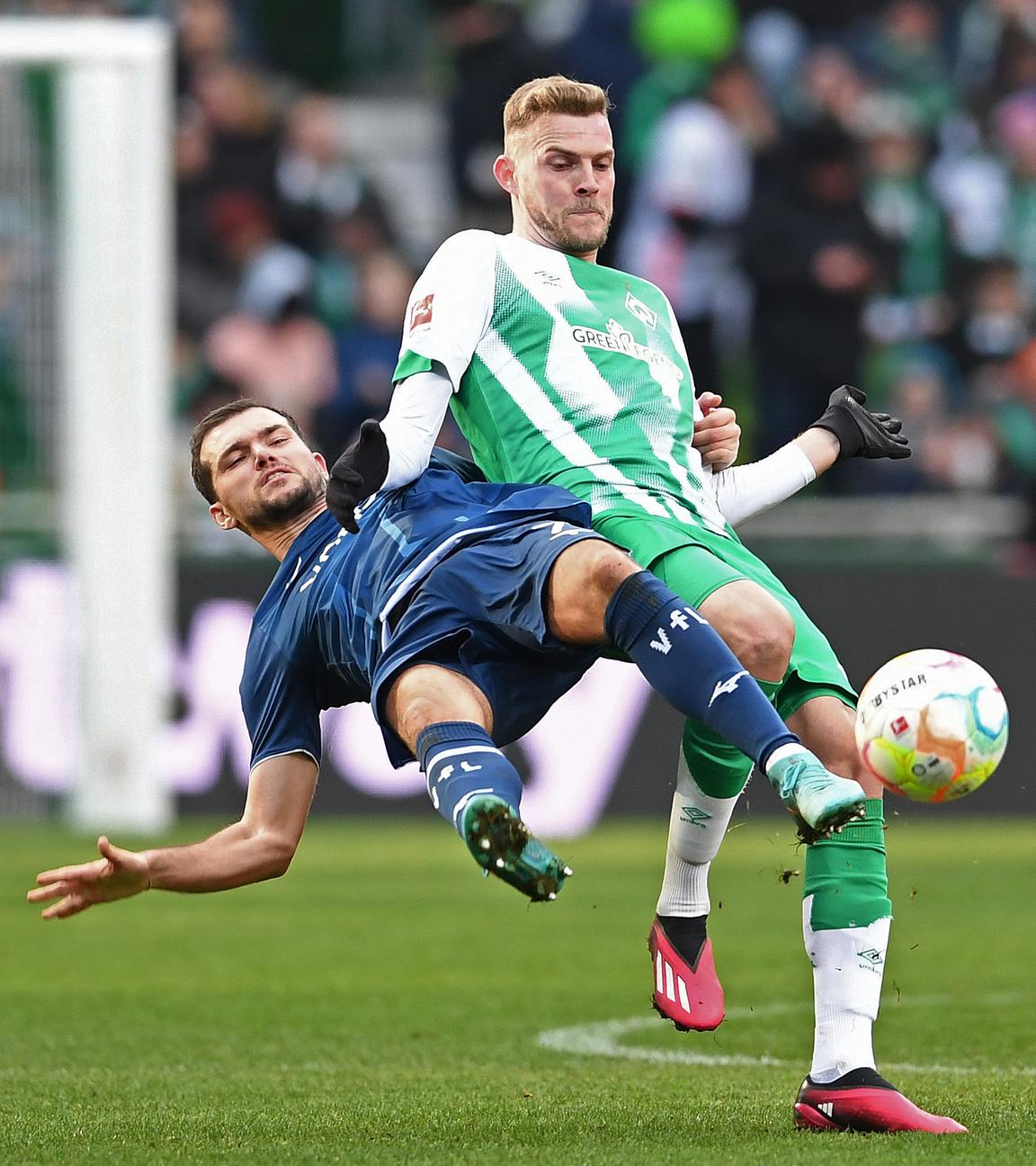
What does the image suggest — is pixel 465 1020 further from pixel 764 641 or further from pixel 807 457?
pixel 764 641

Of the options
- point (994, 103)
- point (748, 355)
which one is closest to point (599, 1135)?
point (748, 355)

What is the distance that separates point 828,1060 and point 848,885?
1.30ft

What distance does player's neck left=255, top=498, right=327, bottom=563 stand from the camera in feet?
18.7

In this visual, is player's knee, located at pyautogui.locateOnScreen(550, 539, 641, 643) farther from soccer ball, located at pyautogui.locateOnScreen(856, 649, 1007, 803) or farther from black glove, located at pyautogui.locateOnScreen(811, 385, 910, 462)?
black glove, located at pyautogui.locateOnScreen(811, 385, 910, 462)

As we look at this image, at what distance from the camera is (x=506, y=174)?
5.49 meters

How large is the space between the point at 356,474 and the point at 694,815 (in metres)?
1.28

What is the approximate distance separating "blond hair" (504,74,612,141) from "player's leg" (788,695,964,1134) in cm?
154

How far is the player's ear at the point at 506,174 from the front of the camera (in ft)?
17.9

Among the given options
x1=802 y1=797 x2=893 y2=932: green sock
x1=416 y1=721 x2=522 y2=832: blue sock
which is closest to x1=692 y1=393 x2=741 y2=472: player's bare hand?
x1=802 y1=797 x2=893 y2=932: green sock

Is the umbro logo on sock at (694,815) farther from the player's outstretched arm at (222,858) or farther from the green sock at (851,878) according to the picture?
the player's outstretched arm at (222,858)

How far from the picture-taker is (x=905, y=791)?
479 cm

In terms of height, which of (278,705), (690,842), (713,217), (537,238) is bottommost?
(690,842)

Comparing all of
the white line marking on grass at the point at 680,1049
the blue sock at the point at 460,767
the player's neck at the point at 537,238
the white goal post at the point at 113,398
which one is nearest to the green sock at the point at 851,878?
the blue sock at the point at 460,767

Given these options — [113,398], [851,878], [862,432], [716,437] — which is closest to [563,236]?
[716,437]
